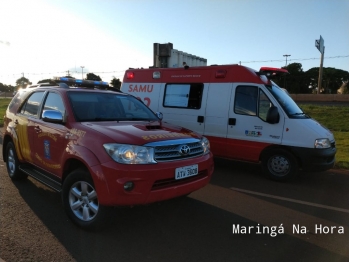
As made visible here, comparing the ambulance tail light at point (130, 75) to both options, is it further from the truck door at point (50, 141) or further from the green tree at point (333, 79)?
the green tree at point (333, 79)

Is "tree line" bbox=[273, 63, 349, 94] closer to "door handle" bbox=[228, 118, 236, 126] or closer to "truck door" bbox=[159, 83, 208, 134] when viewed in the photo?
"truck door" bbox=[159, 83, 208, 134]

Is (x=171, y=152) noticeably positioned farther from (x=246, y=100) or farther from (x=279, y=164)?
(x=246, y=100)

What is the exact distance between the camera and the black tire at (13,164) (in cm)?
545

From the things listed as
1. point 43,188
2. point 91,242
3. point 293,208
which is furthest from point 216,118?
point 91,242

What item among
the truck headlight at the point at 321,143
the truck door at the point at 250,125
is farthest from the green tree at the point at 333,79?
the truck headlight at the point at 321,143

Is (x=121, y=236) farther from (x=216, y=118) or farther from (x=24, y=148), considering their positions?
(x=216, y=118)

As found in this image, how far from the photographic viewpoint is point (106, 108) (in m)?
4.61

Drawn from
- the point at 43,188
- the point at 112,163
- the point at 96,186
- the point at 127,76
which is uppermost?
the point at 127,76

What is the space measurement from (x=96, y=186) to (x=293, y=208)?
9.82ft

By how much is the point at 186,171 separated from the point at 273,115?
302 cm

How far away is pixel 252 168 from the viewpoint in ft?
24.3

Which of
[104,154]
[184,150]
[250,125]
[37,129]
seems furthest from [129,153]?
[250,125]

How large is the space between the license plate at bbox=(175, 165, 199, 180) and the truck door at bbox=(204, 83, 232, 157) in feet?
10.5

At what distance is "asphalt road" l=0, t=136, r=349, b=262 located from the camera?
3.20 metres
